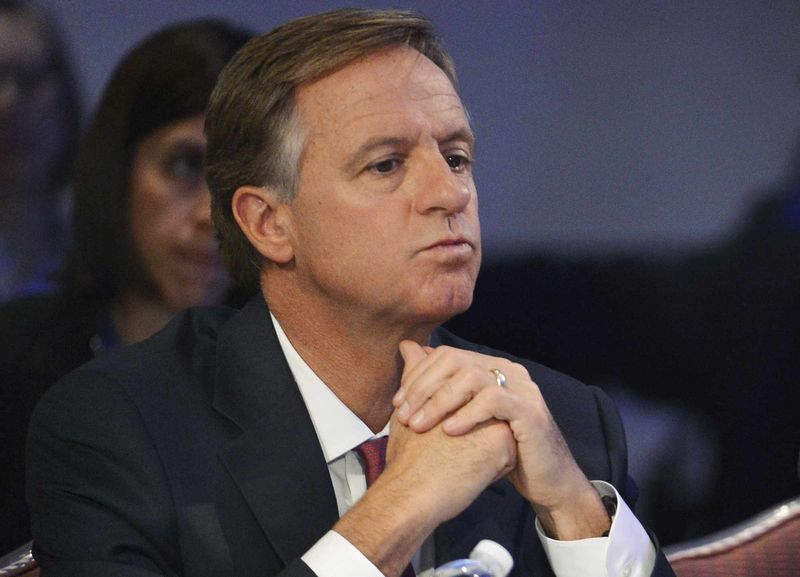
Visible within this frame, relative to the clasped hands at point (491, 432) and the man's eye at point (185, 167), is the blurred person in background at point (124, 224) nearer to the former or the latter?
the man's eye at point (185, 167)

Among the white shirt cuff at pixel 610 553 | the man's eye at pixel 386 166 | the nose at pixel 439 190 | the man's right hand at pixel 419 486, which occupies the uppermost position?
the man's eye at pixel 386 166

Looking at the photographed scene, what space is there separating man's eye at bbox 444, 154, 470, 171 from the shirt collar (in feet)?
1.53

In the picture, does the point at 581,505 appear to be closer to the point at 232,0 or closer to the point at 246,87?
the point at 246,87

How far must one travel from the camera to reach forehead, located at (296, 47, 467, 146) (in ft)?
7.15

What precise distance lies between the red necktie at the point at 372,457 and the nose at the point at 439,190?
1.45 feet

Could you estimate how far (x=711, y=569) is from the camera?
2.46 metres

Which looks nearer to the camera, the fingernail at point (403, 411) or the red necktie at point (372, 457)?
the fingernail at point (403, 411)

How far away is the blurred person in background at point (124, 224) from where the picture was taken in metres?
2.45

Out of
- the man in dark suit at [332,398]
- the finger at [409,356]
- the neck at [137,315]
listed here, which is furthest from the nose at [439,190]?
the neck at [137,315]

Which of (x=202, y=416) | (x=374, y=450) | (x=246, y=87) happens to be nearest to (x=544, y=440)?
(x=374, y=450)

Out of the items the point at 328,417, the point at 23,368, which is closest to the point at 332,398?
the point at 328,417

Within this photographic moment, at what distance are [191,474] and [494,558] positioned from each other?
54 centimetres

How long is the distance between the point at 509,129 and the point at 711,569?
3.63 ft

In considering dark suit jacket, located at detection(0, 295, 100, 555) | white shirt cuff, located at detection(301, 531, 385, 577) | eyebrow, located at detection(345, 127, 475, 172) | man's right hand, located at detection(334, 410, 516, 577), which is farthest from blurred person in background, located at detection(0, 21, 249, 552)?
white shirt cuff, located at detection(301, 531, 385, 577)
